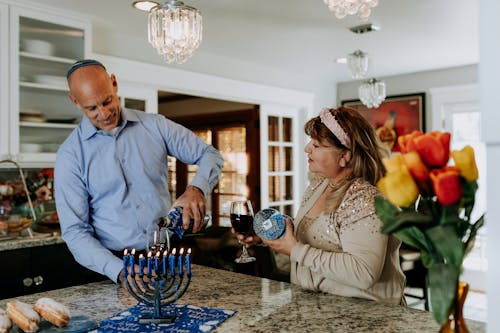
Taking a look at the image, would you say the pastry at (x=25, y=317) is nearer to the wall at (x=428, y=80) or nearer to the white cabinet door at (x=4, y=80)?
the white cabinet door at (x=4, y=80)

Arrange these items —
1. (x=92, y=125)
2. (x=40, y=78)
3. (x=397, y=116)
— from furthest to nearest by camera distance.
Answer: (x=397, y=116) < (x=40, y=78) < (x=92, y=125)

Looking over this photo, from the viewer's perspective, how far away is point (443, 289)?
0.82 meters

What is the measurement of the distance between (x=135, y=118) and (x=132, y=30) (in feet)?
7.82

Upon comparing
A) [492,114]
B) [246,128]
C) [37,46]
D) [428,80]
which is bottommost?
[492,114]

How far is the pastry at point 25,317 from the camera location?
47.1 inches

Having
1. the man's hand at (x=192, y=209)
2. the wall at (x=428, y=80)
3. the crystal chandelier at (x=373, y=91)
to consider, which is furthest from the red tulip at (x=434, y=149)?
the wall at (x=428, y=80)

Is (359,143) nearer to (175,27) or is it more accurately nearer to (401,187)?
(401,187)

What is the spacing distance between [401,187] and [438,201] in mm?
73

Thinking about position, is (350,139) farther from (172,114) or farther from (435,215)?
(172,114)

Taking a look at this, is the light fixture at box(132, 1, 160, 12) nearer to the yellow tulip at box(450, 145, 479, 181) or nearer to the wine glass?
the wine glass

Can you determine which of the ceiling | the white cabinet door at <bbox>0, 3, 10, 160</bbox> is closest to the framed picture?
the ceiling

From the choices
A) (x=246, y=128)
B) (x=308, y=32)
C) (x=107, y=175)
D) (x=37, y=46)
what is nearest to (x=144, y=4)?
(x=37, y=46)

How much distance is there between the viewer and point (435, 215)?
2.80 ft

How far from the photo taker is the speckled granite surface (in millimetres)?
2970
